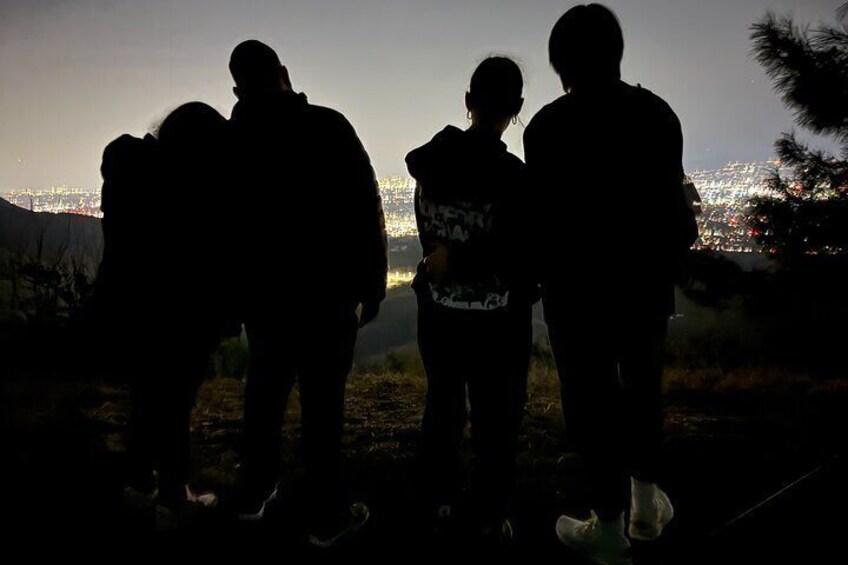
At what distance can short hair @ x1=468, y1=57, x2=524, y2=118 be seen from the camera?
2.04 m

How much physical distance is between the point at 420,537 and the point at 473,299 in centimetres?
101

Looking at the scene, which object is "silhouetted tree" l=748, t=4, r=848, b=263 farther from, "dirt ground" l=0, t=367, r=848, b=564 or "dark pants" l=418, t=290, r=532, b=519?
"dark pants" l=418, t=290, r=532, b=519

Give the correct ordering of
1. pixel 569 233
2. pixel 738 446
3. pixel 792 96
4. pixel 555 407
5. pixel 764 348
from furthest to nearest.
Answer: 1. pixel 764 348
2. pixel 792 96
3. pixel 555 407
4. pixel 738 446
5. pixel 569 233

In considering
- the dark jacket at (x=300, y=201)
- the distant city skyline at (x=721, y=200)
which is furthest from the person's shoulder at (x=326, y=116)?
the distant city skyline at (x=721, y=200)

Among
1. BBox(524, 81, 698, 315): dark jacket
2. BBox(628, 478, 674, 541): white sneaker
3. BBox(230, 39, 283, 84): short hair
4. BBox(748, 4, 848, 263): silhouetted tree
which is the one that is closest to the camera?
BBox(524, 81, 698, 315): dark jacket

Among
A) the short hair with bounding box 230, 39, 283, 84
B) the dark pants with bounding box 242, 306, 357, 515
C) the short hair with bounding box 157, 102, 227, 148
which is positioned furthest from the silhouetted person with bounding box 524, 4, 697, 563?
the short hair with bounding box 157, 102, 227, 148

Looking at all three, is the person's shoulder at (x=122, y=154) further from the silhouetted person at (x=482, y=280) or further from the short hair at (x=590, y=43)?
the short hair at (x=590, y=43)

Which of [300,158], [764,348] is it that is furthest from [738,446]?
[764,348]

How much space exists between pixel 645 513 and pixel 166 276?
211 centimetres

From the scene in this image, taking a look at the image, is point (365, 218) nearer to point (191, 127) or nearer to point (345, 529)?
point (191, 127)

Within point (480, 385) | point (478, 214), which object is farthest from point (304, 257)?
point (480, 385)

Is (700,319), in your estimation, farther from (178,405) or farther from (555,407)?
(178,405)

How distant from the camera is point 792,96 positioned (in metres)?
5.13

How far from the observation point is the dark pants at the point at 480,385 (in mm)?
2086
